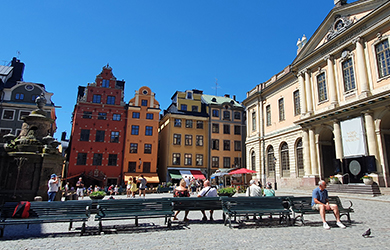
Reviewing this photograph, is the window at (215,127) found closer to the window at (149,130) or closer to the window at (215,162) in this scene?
the window at (215,162)

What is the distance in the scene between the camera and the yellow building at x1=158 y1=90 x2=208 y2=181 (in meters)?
40.2

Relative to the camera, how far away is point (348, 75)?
901 inches

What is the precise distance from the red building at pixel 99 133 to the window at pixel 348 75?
2888 centimetres

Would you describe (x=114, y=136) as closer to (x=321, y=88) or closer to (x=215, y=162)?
(x=215, y=162)

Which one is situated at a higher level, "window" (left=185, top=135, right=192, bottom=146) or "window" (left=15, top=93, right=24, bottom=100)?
"window" (left=15, top=93, right=24, bottom=100)

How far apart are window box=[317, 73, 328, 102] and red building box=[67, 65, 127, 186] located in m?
26.5

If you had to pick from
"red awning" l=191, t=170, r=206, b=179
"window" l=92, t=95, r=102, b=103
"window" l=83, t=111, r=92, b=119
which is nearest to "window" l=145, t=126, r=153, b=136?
"window" l=92, t=95, r=102, b=103

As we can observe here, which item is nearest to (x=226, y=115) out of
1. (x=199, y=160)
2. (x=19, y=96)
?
(x=199, y=160)

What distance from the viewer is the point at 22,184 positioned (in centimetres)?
1154

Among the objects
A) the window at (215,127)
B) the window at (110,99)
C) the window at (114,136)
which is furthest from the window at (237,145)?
the window at (110,99)

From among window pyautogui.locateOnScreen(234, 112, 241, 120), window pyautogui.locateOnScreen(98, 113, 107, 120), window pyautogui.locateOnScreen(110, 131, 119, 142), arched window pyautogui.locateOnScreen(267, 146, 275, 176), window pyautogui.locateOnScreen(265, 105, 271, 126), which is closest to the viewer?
arched window pyautogui.locateOnScreen(267, 146, 275, 176)

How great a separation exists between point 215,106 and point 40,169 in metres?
34.5

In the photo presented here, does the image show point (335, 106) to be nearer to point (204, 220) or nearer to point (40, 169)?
point (204, 220)

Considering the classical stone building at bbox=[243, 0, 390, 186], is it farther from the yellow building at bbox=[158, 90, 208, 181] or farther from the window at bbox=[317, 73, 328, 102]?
the yellow building at bbox=[158, 90, 208, 181]
